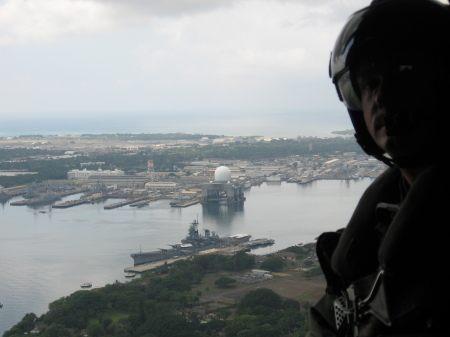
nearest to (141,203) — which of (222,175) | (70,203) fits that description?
(70,203)

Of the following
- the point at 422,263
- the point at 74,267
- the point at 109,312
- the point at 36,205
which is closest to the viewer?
the point at 422,263

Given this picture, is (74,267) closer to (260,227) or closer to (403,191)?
(260,227)

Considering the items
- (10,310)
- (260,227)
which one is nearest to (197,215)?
(260,227)

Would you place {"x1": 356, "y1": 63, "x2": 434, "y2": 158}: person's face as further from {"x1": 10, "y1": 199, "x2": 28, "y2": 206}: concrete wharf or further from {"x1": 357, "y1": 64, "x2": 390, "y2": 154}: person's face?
{"x1": 10, "y1": 199, "x2": 28, "y2": 206}: concrete wharf

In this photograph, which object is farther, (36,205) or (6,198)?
(6,198)

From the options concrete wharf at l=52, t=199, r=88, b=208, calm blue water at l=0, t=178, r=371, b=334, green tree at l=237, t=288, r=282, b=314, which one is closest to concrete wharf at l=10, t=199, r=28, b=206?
calm blue water at l=0, t=178, r=371, b=334

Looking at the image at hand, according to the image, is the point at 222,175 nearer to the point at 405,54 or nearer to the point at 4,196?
the point at 4,196
